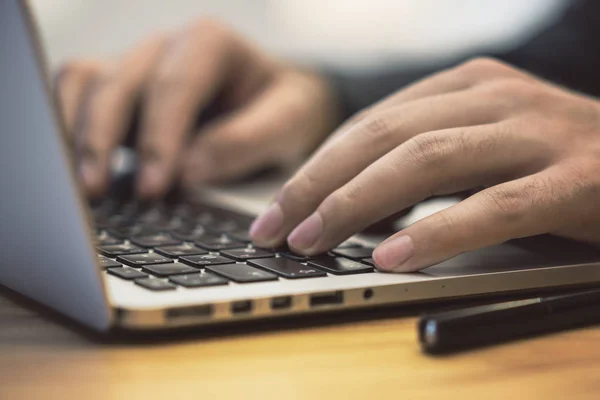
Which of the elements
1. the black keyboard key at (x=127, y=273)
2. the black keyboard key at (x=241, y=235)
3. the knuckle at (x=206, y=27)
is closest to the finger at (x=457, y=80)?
the black keyboard key at (x=241, y=235)

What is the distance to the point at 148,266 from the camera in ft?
1.36

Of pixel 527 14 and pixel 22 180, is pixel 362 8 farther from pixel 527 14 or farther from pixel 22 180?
pixel 22 180

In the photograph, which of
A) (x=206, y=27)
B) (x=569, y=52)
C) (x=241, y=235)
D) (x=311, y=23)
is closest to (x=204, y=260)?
(x=241, y=235)

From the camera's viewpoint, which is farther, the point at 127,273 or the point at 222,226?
the point at 222,226

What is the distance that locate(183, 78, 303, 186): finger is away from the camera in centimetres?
93

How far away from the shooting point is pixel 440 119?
50 cm

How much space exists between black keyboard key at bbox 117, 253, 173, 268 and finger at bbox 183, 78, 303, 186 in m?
0.48

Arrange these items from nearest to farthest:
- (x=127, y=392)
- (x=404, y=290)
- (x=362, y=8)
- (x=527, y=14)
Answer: (x=127, y=392) → (x=404, y=290) → (x=527, y=14) → (x=362, y=8)

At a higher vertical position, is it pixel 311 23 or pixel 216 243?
pixel 311 23

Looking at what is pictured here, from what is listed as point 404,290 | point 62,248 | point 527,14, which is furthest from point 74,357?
point 527,14

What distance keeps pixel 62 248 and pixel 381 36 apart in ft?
6.34

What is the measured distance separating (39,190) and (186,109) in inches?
23.9

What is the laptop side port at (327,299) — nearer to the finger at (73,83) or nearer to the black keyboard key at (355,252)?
the black keyboard key at (355,252)

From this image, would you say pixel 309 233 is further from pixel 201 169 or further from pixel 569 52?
pixel 569 52
